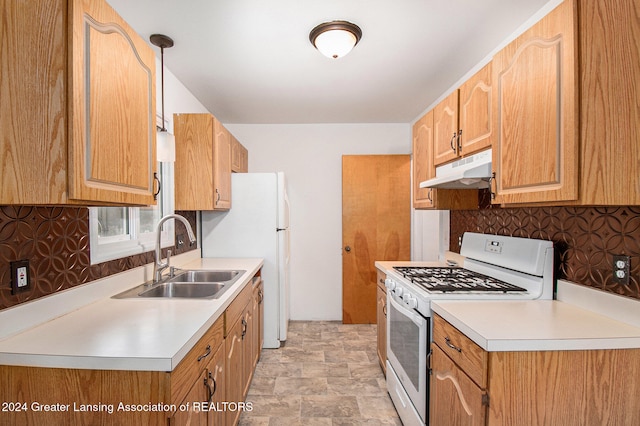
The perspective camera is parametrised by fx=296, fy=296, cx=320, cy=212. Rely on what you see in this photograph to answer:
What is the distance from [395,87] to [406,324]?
2023 mm

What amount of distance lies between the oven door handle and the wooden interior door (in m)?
1.68

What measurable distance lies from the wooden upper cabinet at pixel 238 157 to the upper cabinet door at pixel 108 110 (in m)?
1.61

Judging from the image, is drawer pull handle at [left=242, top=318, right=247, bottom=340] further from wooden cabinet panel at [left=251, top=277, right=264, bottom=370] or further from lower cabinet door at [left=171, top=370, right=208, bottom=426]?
lower cabinet door at [left=171, top=370, right=208, bottom=426]

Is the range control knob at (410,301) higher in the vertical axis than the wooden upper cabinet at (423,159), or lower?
lower

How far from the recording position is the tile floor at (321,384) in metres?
1.98

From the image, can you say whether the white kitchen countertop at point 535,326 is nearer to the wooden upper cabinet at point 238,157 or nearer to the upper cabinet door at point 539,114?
the upper cabinet door at point 539,114

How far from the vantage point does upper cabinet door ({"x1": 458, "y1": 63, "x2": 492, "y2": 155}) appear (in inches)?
63.0

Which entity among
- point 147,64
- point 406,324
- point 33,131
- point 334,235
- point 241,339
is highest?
point 147,64

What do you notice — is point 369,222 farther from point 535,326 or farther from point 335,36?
point 535,326

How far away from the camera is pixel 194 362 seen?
1097 mm

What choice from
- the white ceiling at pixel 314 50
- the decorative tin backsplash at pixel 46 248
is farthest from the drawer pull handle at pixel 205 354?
the white ceiling at pixel 314 50

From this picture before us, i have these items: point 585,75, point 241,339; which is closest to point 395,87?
point 585,75

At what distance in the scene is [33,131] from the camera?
2.87ft

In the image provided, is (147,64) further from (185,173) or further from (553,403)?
(553,403)
